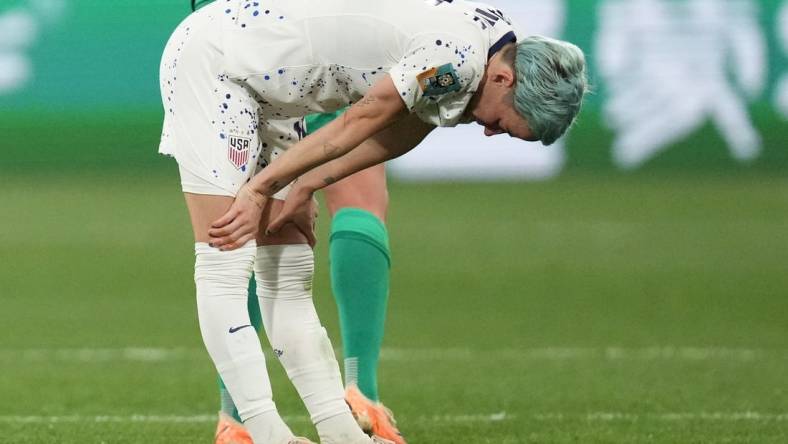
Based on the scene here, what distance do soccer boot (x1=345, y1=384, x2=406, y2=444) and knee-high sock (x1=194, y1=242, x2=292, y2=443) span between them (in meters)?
0.53

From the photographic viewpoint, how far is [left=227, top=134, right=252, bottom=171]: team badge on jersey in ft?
11.3

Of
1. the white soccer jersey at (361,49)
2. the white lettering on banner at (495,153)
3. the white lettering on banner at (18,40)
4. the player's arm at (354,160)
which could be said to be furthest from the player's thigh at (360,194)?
the white lettering on banner at (18,40)

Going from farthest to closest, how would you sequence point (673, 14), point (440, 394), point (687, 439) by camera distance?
point (673, 14), point (440, 394), point (687, 439)

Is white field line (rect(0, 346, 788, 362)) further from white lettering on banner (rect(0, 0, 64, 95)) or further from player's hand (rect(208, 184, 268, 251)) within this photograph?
white lettering on banner (rect(0, 0, 64, 95))

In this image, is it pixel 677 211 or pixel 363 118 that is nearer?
pixel 363 118

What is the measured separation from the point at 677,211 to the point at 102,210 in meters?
4.14

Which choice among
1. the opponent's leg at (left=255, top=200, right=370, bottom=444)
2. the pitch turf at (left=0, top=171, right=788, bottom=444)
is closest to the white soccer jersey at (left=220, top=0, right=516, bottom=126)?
the opponent's leg at (left=255, top=200, right=370, bottom=444)

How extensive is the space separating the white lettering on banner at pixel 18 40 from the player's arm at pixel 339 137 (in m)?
7.87

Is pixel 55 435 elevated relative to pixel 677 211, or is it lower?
elevated

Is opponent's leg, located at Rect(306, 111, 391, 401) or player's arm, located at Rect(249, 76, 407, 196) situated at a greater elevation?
player's arm, located at Rect(249, 76, 407, 196)

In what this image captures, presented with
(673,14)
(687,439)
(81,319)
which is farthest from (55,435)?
(673,14)

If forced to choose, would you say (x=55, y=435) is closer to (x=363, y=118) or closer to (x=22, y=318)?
(x=363, y=118)

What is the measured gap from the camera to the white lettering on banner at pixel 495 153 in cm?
1052

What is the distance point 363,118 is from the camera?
3.34 m
